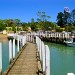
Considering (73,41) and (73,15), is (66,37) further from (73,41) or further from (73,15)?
(73,15)

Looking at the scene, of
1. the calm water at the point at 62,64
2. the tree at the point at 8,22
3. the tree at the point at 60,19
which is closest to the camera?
the calm water at the point at 62,64

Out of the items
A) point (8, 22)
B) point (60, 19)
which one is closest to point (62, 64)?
point (8, 22)

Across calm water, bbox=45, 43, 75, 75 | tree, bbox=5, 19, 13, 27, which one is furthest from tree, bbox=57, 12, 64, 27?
calm water, bbox=45, 43, 75, 75

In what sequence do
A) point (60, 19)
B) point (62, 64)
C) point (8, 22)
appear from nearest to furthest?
point (62, 64)
point (8, 22)
point (60, 19)

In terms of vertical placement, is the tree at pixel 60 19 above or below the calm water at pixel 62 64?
above

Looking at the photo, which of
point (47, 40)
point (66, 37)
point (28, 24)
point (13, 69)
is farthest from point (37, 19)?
point (13, 69)

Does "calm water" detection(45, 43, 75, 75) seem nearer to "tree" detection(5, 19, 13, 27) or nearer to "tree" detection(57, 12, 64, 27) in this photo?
"tree" detection(5, 19, 13, 27)

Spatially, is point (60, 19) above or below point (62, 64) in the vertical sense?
above

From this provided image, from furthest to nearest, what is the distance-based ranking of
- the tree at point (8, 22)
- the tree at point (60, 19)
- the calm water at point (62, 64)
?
the tree at point (60, 19)
the tree at point (8, 22)
the calm water at point (62, 64)

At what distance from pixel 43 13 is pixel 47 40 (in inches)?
1587

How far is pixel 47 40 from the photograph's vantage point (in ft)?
245

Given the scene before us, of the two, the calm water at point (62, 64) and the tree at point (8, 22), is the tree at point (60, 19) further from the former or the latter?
the calm water at point (62, 64)

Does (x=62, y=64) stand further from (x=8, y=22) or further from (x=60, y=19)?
(x=60, y=19)

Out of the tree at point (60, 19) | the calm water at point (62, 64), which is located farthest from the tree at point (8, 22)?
the calm water at point (62, 64)
